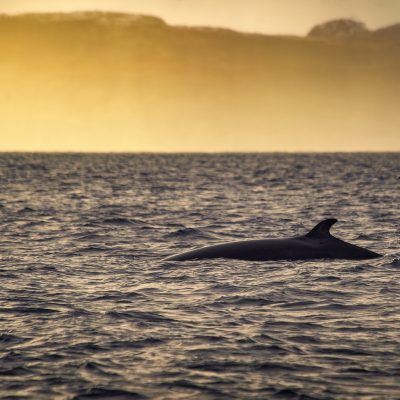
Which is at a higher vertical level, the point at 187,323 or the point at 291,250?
the point at 291,250

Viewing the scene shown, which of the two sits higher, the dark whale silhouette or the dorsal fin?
the dorsal fin

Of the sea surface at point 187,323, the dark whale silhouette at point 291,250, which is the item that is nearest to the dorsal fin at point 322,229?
the dark whale silhouette at point 291,250

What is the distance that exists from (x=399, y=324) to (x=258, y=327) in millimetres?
2162

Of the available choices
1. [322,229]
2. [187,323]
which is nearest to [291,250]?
[322,229]

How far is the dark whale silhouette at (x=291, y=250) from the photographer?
18.8 metres

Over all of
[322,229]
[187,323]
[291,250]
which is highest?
[322,229]

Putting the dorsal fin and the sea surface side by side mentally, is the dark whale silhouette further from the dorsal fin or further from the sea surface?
the sea surface

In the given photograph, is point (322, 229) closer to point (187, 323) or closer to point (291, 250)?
point (291, 250)

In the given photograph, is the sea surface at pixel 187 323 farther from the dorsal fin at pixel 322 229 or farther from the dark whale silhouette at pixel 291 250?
the dorsal fin at pixel 322 229

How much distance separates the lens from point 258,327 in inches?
490

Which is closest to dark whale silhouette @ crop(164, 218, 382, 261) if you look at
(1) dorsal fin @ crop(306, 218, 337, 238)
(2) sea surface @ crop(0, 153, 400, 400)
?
(1) dorsal fin @ crop(306, 218, 337, 238)

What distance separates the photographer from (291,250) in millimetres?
18953

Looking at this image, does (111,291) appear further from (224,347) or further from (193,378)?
(193,378)

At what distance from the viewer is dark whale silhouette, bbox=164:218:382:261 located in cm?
1884
